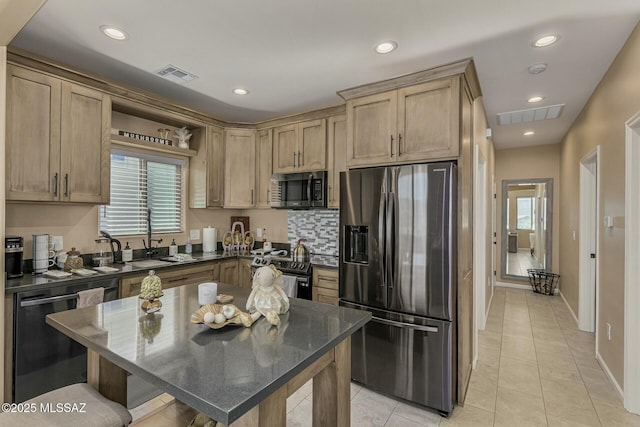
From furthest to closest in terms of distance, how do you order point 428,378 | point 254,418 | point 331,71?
point 331,71 → point 428,378 → point 254,418

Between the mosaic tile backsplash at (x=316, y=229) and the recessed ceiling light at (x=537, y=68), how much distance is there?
2292mm

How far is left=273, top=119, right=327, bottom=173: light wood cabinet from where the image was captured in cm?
349

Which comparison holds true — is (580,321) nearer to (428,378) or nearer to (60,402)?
(428,378)

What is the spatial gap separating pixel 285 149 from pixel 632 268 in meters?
3.31

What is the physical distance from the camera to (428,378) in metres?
2.27

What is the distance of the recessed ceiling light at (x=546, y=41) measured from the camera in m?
2.13

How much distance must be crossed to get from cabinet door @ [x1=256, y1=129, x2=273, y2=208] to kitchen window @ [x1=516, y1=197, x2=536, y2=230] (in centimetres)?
509

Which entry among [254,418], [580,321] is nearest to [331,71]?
[254,418]

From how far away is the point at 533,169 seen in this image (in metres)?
5.85

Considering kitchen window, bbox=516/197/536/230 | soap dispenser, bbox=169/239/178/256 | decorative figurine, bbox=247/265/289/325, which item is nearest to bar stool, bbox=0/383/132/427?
decorative figurine, bbox=247/265/289/325

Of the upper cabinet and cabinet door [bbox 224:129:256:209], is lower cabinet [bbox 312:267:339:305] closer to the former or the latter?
cabinet door [bbox 224:129:256:209]

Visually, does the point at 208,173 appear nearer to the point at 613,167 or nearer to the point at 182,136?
the point at 182,136

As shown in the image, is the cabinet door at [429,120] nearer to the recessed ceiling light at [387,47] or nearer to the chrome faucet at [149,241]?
the recessed ceiling light at [387,47]

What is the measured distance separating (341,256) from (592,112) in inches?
122
